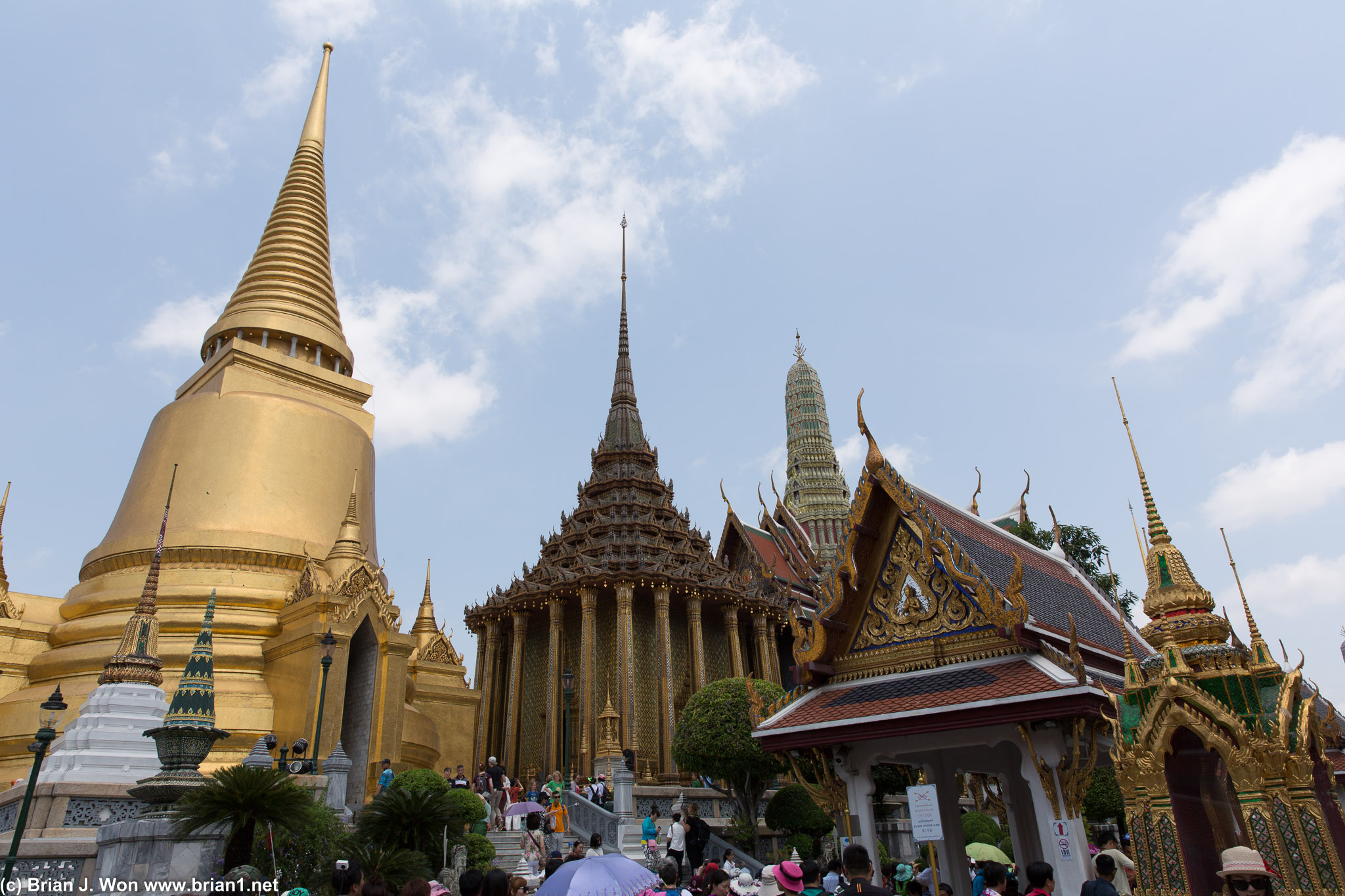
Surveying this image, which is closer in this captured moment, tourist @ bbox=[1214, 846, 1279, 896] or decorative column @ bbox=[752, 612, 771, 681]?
tourist @ bbox=[1214, 846, 1279, 896]

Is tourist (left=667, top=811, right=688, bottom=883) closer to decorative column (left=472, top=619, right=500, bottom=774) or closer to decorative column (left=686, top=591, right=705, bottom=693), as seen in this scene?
decorative column (left=686, top=591, right=705, bottom=693)

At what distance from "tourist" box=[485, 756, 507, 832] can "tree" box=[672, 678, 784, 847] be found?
3281mm

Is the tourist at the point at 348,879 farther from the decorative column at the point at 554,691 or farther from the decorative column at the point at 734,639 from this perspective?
the decorative column at the point at 734,639

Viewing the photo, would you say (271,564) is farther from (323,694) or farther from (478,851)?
(478,851)

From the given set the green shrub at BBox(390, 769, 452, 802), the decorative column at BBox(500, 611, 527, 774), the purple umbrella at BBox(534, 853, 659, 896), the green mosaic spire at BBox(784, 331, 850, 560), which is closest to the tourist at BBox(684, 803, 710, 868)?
the green shrub at BBox(390, 769, 452, 802)

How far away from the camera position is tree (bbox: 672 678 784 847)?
1390 centimetres

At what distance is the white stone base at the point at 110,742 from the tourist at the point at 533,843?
5233 millimetres

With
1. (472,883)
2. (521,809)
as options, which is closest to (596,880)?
(472,883)

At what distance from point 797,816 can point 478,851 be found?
218 inches

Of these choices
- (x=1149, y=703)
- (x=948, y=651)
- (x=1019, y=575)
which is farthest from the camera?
(x=948, y=651)

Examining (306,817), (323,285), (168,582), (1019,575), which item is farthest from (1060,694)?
(323,285)

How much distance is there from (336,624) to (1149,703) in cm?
1417

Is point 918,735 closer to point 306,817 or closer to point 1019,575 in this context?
point 1019,575

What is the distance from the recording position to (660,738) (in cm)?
2408
